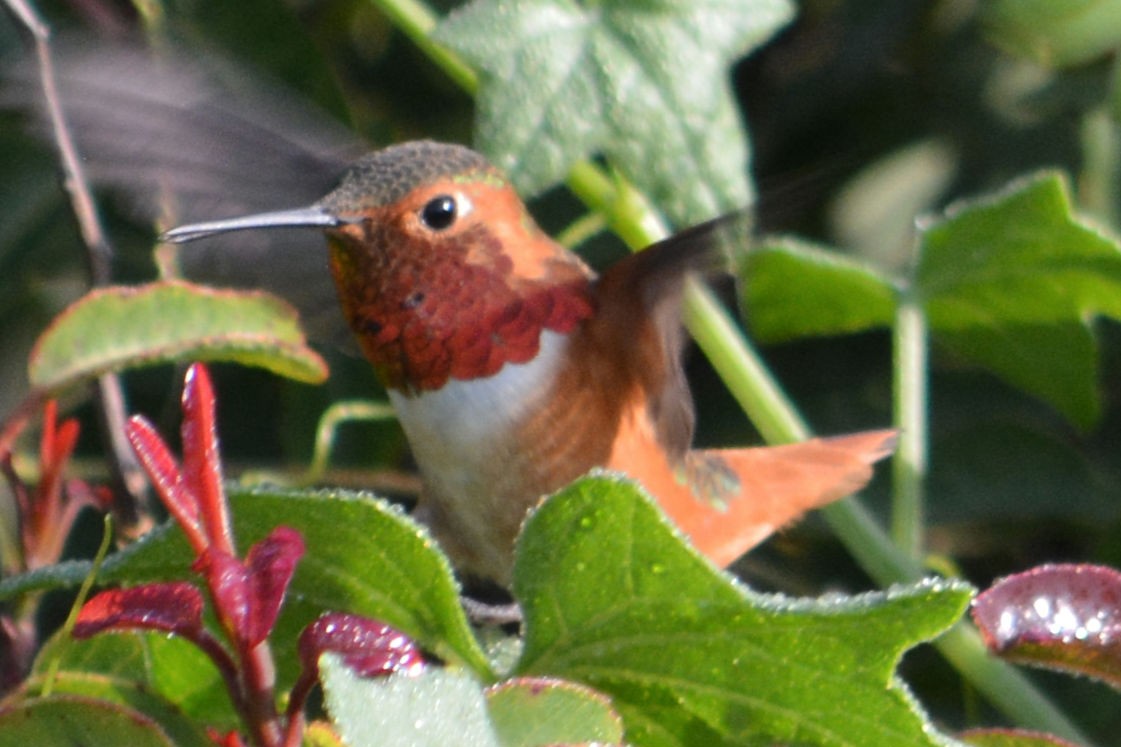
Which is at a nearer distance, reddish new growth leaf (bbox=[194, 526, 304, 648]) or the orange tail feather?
reddish new growth leaf (bbox=[194, 526, 304, 648])

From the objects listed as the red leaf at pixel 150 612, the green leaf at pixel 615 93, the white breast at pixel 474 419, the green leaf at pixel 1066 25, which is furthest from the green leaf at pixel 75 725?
the green leaf at pixel 1066 25

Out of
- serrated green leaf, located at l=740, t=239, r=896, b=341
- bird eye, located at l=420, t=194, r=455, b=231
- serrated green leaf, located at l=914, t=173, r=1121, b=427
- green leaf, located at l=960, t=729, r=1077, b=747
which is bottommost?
green leaf, located at l=960, t=729, r=1077, b=747

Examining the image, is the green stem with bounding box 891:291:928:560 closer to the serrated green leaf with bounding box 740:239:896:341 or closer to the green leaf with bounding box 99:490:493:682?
the serrated green leaf with bounding box 740:239:896:341

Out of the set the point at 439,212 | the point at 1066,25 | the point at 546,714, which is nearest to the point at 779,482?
the point at 439,212


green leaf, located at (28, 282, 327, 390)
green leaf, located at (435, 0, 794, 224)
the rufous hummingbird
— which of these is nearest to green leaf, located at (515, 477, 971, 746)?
green leaf, located at (28, 282, 327, 390)

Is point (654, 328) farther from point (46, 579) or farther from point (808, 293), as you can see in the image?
point (46, 579)
